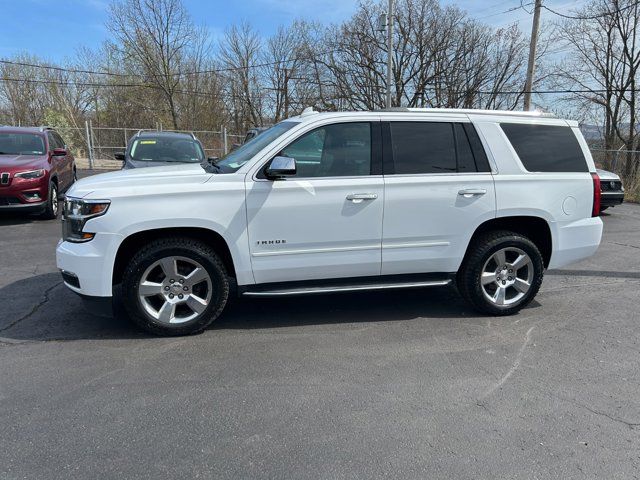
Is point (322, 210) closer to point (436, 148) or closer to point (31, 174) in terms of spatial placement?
point (436, 148)

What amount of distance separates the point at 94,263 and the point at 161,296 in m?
0.60

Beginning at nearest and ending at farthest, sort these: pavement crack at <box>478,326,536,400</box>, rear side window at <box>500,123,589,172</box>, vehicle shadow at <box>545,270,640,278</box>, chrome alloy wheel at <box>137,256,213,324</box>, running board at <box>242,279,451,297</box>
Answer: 1. pavement crack at <box>478,326,536,400</box>
2. chrome alloy wheel at <box>137,256,213,324</box>
3. running board at <box>242,279,451,297</box>
4. rear side window at <box>500,123,589,172</box>
5. vehicle shadow at <box>545,270,640,278</box>

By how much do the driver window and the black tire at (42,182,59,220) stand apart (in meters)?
7.02

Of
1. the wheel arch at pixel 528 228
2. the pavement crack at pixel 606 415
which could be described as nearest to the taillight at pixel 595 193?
the wheel arch at pixel 528 228

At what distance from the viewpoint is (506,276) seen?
4711mm

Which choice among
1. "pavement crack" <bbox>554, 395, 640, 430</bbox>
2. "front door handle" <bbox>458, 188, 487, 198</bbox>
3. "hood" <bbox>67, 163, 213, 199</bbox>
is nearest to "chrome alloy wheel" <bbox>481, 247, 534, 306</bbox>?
"front door handle" <bbox>458, 188, 487, 198</bbox>

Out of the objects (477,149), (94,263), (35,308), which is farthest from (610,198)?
(35,308)

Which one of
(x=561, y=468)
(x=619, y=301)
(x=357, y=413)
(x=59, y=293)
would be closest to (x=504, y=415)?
(x=561, y=468)

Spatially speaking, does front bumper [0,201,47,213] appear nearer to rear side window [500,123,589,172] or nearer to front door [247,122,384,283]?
front door [247,122,384,283]

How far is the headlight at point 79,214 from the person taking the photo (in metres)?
3.75

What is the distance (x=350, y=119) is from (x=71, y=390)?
310cm

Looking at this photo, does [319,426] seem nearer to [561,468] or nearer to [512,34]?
[561,468]

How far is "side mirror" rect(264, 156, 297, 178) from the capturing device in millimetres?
3834

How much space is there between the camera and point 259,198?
3.99 metres
